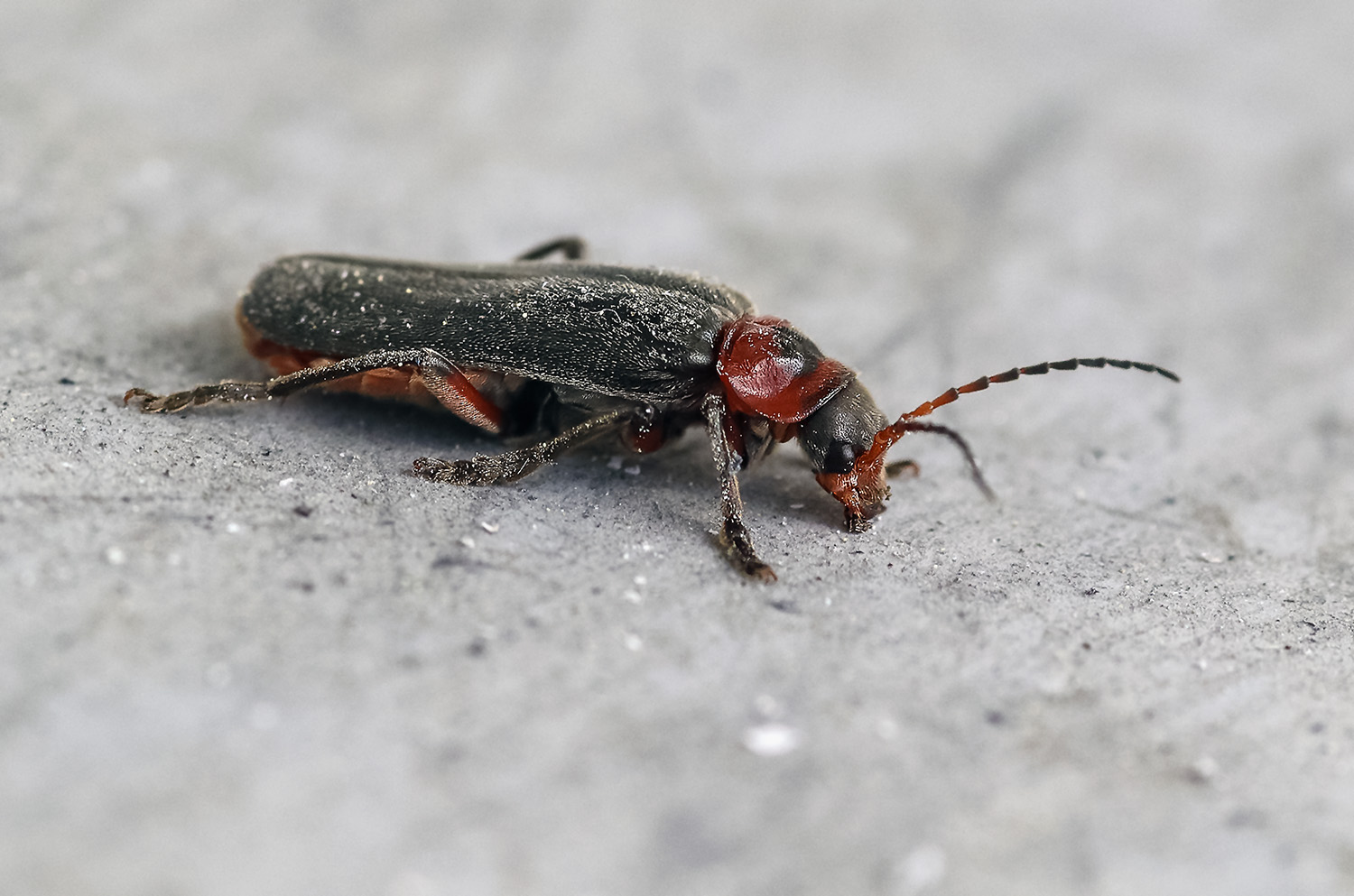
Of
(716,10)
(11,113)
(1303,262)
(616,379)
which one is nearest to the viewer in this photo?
(616,379)

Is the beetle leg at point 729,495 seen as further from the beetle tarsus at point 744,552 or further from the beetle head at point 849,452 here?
the beetle head at point 849,452

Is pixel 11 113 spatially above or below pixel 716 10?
below

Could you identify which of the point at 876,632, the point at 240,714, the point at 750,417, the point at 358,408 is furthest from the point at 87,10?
the point at 876,632

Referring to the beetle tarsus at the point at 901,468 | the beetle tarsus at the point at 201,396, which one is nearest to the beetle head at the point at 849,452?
the beetle tarsus at the point at 901,468

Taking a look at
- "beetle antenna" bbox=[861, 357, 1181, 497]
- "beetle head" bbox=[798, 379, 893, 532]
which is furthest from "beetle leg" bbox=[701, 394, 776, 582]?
"beetle antenna" bbox=[861, 357, 1181, 497]

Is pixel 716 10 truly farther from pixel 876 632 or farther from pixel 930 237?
pixel 876 632

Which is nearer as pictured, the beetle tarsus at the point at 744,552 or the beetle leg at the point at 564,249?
the beetle tarsus at the point at 744,552

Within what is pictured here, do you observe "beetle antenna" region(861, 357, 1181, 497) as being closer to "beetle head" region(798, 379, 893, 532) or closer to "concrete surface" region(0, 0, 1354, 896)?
"beetle head" region(798, 379, 893, 532)

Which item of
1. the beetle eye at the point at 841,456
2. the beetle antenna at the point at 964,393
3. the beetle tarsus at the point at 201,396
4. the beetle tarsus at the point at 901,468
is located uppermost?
the beetle antenna at the point at 964,393
